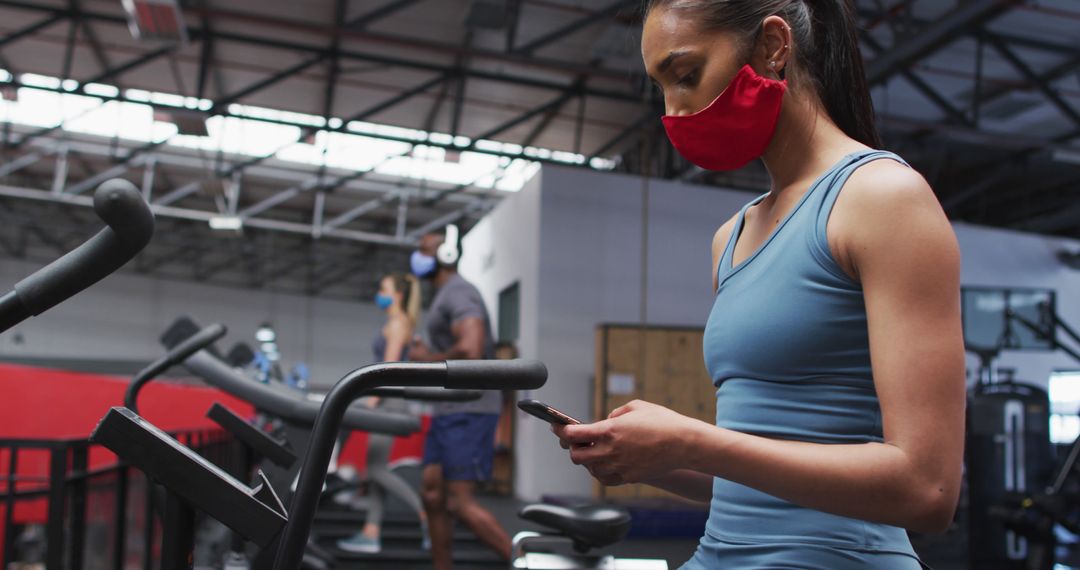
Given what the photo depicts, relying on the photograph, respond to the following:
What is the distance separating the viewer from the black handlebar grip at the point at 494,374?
83 centimetres

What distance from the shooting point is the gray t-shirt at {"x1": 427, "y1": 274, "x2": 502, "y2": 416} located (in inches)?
146

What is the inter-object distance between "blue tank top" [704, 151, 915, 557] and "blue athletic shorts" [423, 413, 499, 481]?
105 inches

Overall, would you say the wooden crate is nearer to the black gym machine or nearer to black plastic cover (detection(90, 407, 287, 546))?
the black gym machine

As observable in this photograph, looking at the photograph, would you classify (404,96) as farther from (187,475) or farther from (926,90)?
(187,475)

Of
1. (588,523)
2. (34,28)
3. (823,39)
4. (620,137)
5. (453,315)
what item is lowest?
(588,523)

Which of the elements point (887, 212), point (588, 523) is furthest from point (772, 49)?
point (588, 523)

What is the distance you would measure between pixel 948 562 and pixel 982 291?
2.03 m

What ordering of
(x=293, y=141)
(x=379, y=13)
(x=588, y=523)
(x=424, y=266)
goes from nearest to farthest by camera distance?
(x=588, y=523)
(x=424, y=266)
(x=379, y=13)
(x=293, y=141)

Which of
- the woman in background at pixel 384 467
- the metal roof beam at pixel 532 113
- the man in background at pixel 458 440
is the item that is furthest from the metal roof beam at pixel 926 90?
the man in background at pixel 458 440

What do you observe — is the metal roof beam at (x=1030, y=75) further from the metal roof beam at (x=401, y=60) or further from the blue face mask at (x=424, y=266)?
the blue face mask at (x=424, y=266)

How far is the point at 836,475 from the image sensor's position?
75 cm

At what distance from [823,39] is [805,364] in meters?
0.36

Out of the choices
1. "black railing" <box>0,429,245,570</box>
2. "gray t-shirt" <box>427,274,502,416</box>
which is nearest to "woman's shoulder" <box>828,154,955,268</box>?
"black railing" <box>0,429,245,570</box>

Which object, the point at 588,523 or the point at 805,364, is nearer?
the point at 805,364
